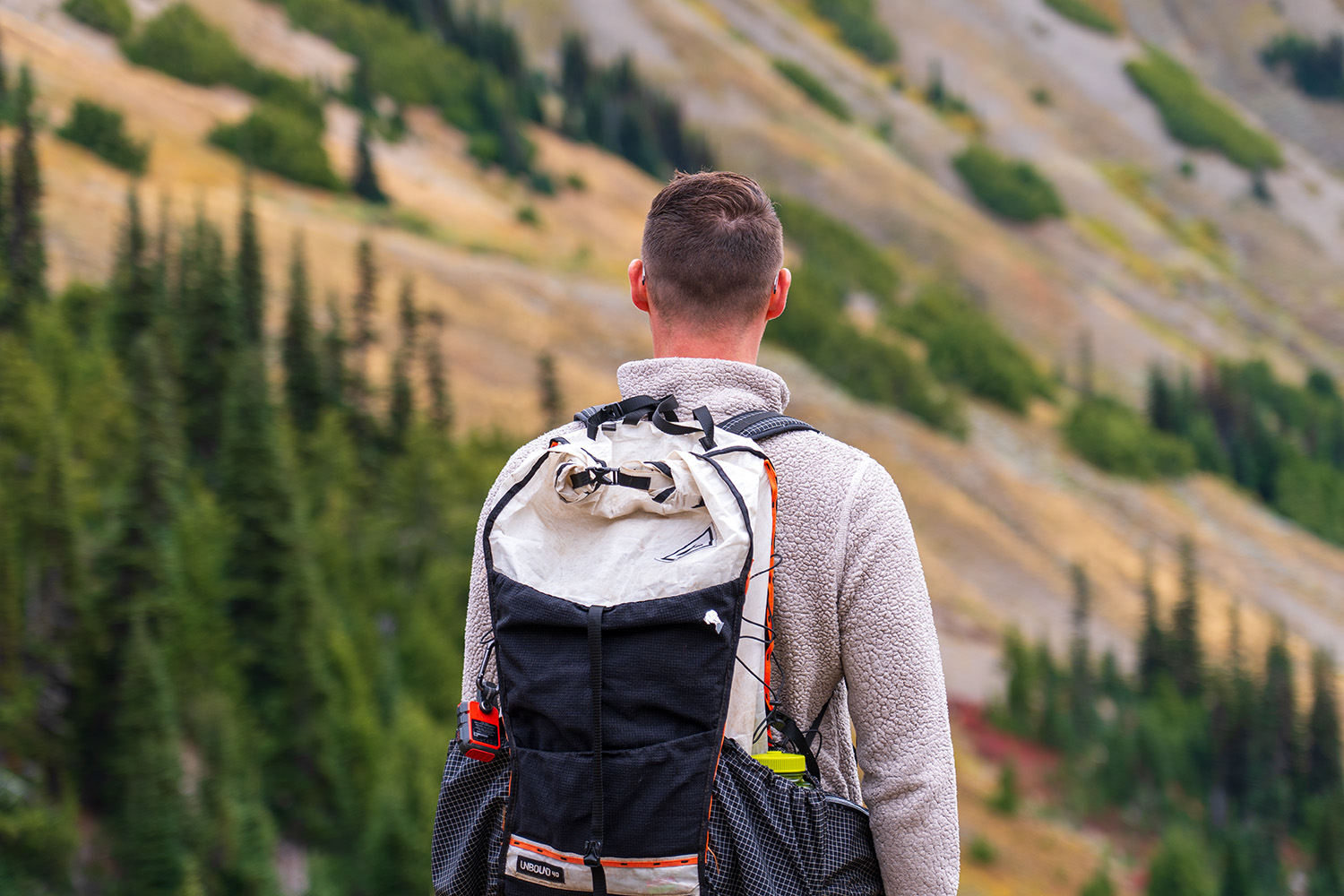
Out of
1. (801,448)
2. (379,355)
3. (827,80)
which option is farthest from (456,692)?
(827,80)

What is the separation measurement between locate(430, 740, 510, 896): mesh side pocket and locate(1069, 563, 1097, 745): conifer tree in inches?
2175

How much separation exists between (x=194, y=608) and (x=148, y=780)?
5.25 m

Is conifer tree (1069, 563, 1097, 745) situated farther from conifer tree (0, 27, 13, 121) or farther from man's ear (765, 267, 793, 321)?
man's ear (765, 267, 793, 321)

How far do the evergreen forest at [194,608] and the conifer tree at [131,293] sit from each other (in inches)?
3.4

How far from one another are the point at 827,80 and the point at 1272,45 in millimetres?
77615

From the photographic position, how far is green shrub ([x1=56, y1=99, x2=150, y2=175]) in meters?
54.0

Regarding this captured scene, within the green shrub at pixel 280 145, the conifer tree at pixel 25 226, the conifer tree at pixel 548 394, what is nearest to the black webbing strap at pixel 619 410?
the conifer tree at pixel 25 226

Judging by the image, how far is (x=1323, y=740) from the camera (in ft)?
191

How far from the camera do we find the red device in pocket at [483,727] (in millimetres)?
2564

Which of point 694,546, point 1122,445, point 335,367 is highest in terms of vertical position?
point 694,546

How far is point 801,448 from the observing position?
2588 millimetres

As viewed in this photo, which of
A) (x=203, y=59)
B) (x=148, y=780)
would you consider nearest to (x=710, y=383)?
(x=148, y=780)

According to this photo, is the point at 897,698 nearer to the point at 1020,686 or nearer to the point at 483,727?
the point at 483,727

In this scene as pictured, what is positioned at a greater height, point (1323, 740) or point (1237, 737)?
point (1323, 740)
